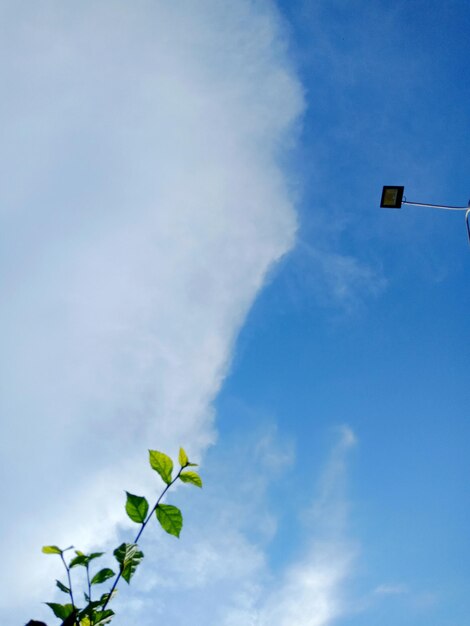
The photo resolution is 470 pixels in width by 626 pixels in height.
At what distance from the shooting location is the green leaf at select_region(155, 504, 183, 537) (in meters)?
1.95

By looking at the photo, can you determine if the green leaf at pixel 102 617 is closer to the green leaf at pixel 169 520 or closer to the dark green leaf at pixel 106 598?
the dark green leaf at pixel 106 598

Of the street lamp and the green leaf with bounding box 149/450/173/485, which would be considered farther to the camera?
the street lamp

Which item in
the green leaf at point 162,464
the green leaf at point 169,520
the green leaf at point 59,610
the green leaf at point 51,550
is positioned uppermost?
the green leaf at point 162,464

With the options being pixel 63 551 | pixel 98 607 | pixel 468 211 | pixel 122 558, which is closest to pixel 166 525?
pixel 122 558

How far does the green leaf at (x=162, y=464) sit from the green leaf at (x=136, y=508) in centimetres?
19

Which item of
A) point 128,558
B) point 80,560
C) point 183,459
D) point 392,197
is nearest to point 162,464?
point 183,459

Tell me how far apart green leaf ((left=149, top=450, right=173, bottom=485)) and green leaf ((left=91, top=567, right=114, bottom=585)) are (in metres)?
0.55

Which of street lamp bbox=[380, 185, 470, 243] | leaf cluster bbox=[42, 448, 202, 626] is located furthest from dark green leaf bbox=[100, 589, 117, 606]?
street lamp bbox=[380, 185, 470, 243]

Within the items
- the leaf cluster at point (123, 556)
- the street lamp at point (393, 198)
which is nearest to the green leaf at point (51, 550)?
the leaf cluster at point (123, 556)

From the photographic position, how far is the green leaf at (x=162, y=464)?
2.05 meters

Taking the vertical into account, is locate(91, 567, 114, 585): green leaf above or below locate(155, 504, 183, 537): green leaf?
below

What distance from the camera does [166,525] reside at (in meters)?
1.95

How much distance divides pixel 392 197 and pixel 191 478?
32.6 feet

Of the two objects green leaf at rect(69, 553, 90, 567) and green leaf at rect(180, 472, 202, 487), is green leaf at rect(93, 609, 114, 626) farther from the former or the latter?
green leaf at rect(180, 472, 202, 487)
